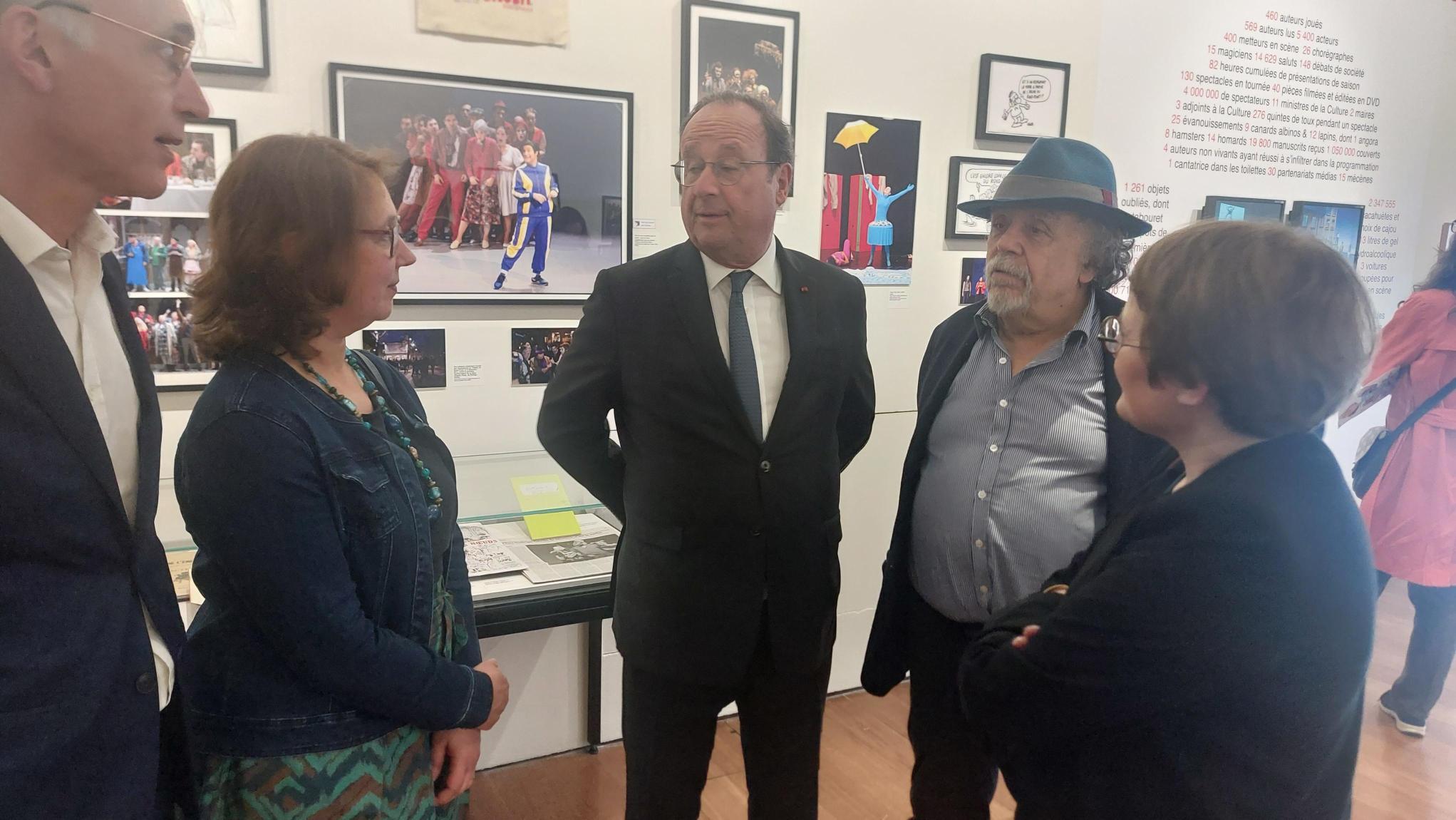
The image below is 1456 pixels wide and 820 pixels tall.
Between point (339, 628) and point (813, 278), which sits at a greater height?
point (813, 278)

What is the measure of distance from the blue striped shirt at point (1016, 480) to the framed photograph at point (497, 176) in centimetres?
134

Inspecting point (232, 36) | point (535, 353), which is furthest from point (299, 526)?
point (232, 36)

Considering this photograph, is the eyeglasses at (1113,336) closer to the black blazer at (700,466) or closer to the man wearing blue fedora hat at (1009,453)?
the man wearing blue fedora hat at (1009,453)

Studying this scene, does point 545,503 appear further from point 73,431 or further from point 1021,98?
point 1021,98

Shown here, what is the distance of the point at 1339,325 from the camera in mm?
951

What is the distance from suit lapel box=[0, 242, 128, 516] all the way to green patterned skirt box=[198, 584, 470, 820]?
0.41 metres

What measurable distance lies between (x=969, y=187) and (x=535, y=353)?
5.65ft

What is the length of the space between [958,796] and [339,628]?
1337 mm

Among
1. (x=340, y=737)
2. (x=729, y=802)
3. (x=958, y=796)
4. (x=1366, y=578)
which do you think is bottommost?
(x=729, y=802)

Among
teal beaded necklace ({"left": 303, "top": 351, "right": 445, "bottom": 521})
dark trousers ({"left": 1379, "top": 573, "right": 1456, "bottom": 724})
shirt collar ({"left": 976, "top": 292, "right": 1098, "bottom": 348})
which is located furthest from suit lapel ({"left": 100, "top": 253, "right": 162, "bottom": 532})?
dark trousers ({"left": 1379, "top": 573, "right": 1456, "bottom": 724})

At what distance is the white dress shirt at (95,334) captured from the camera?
989 millimetres

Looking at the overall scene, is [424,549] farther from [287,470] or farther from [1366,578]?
[1366,578]

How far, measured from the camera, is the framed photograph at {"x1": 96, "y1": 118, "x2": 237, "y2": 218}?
2156 millimetres

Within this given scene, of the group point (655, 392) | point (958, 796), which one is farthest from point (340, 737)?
point (958, 796)
